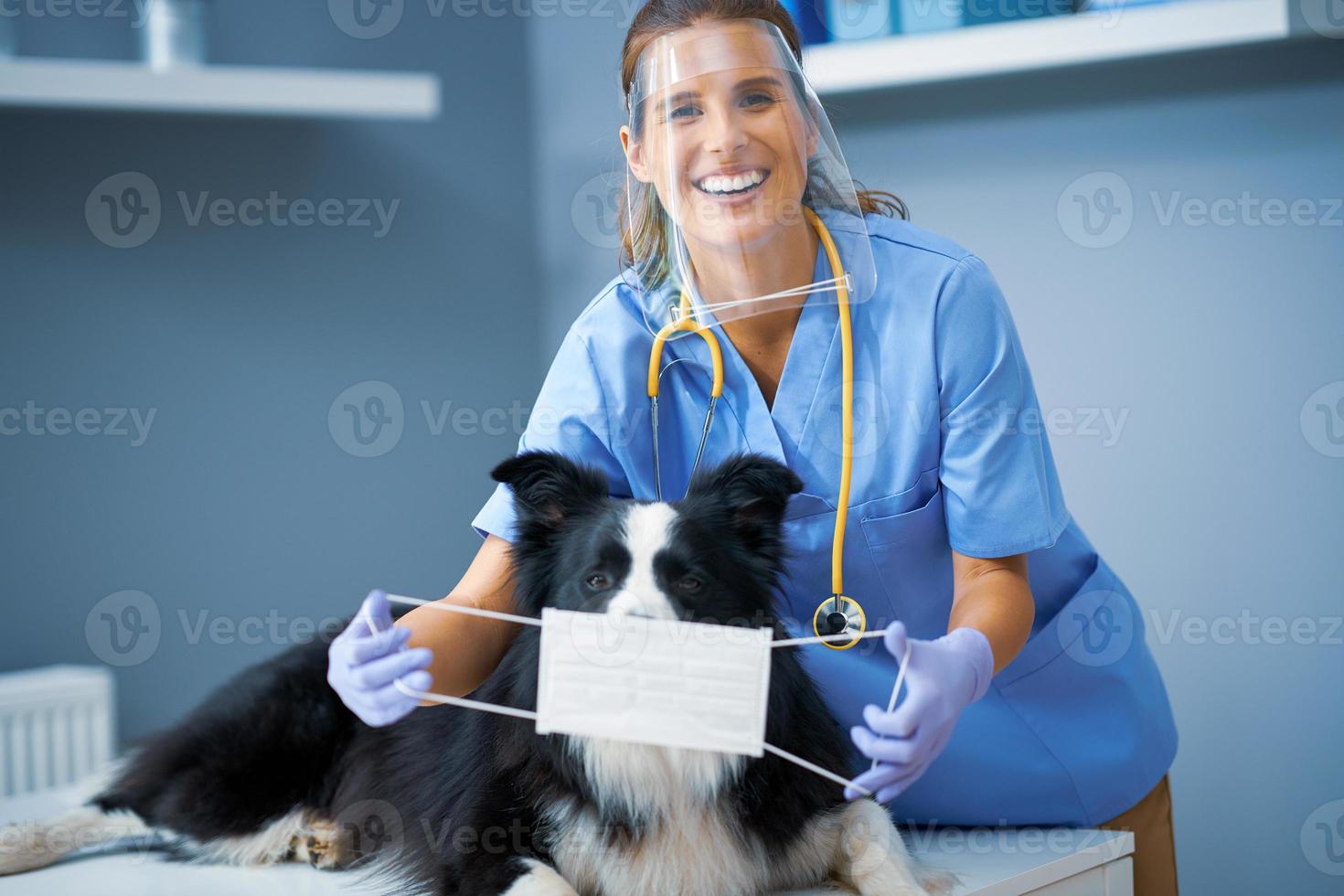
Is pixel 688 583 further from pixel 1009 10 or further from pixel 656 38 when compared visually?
pixel 1009 10

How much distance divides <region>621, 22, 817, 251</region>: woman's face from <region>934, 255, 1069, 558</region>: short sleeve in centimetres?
26

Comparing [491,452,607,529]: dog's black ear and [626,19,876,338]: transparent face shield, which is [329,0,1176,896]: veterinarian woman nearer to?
[626,19,876,338]: transparent face shield

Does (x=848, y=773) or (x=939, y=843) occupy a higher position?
(x=848, y=773)

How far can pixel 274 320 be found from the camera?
2.65m

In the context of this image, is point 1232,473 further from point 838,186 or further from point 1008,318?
point 838,186

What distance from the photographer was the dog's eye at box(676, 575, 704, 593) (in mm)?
1036

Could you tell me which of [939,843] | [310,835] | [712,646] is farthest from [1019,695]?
[310,835]

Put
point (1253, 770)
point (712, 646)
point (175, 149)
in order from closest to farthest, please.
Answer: point (712, 646), point (1253, 770), point (175, 149)

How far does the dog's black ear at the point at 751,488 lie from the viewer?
109 centimetres

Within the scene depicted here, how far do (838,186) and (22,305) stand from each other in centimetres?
184

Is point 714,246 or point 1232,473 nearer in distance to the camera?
point 714,246

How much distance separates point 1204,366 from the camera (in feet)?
6.85

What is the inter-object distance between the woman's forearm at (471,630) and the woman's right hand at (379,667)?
96mm

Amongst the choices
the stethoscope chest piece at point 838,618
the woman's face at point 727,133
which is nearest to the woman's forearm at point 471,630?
the stethoscope chest piece at point 838,618
